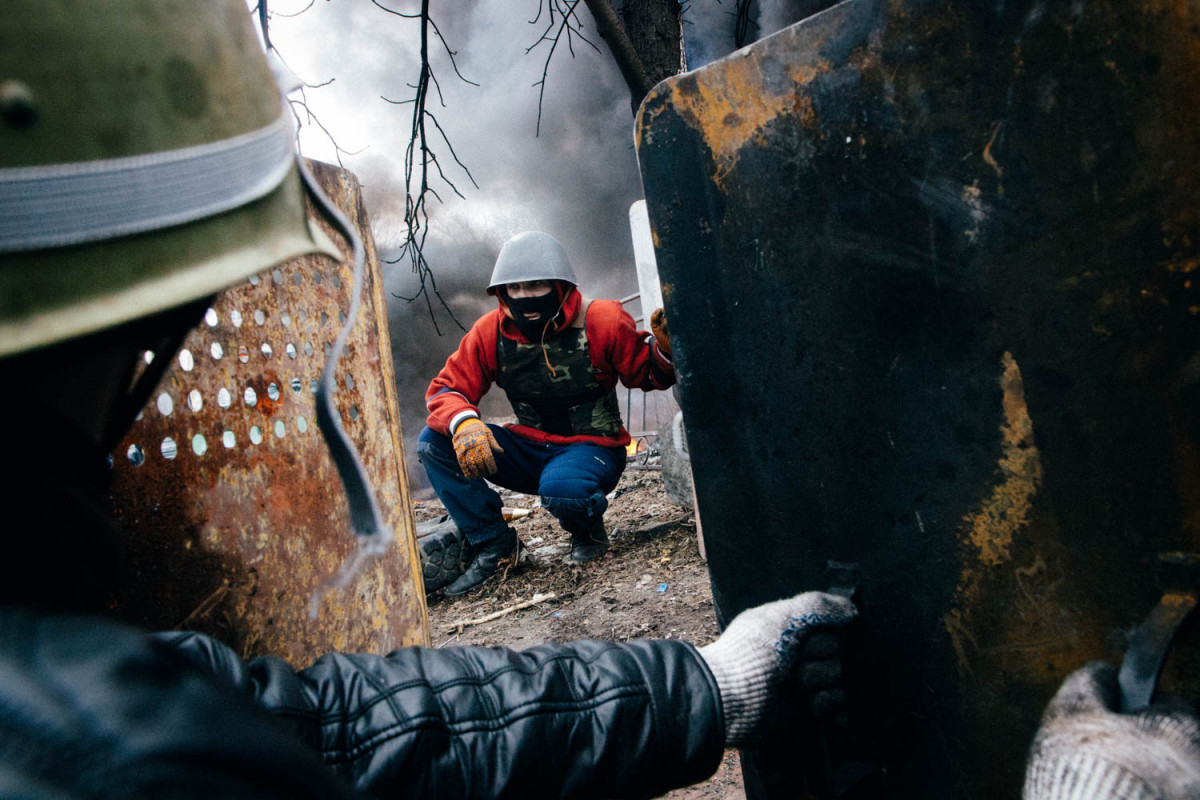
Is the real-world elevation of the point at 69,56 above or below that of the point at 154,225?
above

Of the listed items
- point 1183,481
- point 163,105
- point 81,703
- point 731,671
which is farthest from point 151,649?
point 1183,481

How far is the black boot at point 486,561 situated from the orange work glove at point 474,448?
56 cm

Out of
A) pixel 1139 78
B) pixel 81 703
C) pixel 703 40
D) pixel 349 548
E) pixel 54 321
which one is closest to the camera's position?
pixel 81 703

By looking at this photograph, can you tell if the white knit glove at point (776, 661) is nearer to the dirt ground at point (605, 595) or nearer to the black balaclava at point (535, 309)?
the dirt ground at point (605, 595)

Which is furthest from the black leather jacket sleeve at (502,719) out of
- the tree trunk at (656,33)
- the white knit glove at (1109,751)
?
the tree trunk at (656,33)

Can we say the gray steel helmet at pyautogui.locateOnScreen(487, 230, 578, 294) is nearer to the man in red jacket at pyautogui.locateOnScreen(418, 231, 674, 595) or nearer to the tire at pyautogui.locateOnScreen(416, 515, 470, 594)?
the man in red jacket at pyautogui.locateOnScreen(418, 231, 674, 595)

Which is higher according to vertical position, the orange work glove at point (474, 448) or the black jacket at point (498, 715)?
the orange work glove at point (474, 448)

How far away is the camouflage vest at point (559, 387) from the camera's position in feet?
11.1

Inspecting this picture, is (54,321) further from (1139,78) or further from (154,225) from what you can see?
(1139,78)

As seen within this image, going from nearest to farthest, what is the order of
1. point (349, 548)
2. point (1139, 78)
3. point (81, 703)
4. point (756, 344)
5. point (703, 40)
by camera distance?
point (81, 703)
point (1139, 78)
point (756, 344)
point (349, 548)
point (703, 40)

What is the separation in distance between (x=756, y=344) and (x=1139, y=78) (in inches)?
21.7

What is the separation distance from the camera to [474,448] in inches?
121

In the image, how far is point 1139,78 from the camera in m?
0.73

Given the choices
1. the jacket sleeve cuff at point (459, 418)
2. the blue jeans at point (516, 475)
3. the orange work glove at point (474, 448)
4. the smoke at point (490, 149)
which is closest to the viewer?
the orange work glove at point (474, 448)
